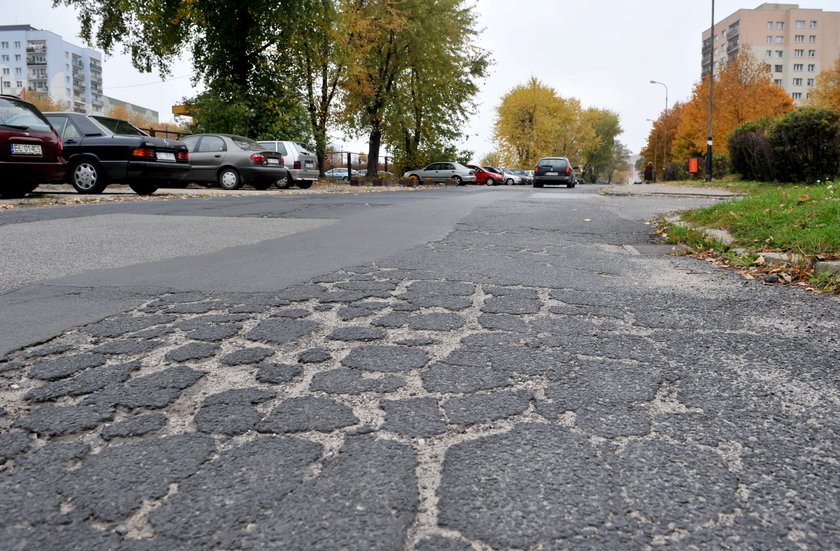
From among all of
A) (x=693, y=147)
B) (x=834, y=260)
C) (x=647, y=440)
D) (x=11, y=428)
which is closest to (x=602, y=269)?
(x=834, y=260)

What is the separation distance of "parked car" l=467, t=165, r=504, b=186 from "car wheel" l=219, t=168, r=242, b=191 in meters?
28.0

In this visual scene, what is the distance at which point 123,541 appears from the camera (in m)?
1.50

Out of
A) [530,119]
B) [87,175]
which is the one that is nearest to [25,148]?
[87,175]

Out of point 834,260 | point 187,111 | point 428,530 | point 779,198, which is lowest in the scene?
point 428,530

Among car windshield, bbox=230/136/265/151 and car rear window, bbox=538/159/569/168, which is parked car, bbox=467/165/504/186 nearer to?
car rear window, bbox=538/159/569/168

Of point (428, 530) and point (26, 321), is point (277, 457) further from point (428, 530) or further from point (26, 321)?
point (26, 321)

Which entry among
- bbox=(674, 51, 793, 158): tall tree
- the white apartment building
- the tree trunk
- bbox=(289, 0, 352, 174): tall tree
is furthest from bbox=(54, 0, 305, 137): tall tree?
the white apartment building

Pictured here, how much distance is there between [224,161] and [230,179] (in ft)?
1.81

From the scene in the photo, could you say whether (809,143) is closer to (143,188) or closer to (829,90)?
(143,188)

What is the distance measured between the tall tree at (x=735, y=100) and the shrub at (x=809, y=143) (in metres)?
22.3

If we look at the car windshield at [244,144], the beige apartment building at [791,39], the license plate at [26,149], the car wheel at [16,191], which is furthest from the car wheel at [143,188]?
the beige apartment building at [791,39]

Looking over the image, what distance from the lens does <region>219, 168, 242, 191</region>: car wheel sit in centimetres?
Result: 1892

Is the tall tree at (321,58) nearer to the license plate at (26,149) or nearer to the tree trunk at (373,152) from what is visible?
the tree trunk at (373,152)

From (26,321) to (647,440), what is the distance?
3181mm
